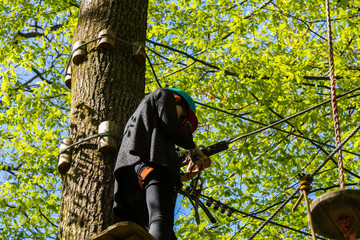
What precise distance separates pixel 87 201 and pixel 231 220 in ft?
13.3

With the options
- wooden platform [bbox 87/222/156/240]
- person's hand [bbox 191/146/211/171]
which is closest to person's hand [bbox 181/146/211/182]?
person's hand [bbox 191/146/211/171]

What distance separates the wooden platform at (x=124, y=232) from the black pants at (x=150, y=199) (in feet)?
1.16

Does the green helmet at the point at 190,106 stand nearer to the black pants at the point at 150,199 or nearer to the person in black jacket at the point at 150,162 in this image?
the person in black jacket at the point at 150,162

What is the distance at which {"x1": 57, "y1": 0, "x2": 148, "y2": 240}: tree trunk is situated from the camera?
303 cm

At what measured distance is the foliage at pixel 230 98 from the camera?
Answer: 704 cm

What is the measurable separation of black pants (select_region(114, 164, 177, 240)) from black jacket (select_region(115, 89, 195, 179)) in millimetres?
63

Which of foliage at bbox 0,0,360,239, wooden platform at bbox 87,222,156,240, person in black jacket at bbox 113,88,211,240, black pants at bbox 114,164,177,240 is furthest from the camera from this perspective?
foliage at bbox 0,0,360,239

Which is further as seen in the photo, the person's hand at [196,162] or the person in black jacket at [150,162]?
the person's hand at [196,162]

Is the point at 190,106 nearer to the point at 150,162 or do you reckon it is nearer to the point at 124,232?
the point at 150,162

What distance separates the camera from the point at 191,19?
8711 millimetres

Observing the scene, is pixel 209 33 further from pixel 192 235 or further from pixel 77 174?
pixel 77 174

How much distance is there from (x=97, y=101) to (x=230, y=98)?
171 inches

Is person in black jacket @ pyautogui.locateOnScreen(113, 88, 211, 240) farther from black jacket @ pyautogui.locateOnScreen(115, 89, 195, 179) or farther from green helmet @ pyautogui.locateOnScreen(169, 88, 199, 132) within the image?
green helmet @ pyautogui.locateOnScreen(169, 88, 199, 132)

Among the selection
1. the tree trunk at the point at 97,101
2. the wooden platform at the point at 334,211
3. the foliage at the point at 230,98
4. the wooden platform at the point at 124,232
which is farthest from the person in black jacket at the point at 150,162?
the foliage at the point at 230,98
